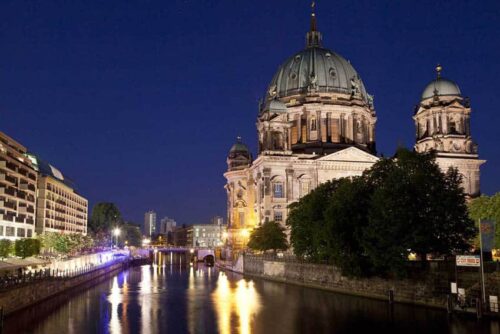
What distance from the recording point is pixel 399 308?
54.9 metres

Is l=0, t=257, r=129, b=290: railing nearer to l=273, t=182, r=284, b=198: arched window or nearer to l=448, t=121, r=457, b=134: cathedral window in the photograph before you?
l=273, t=182, r=284, b=198: arched window

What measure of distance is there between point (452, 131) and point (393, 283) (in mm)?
69185

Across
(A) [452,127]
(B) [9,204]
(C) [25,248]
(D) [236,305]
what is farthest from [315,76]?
(D) [236,305]

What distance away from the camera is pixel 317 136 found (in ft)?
430

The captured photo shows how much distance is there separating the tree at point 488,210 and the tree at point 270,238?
37258mm

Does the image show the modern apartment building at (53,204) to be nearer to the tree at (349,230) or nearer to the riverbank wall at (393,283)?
the riverbank wall at (393,283)

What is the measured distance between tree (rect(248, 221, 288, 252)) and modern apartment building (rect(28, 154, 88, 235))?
5595 centimetres

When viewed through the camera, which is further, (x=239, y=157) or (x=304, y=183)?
(x=239, y=157)

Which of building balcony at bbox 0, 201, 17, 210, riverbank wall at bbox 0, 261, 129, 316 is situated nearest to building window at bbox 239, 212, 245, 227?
building balcony at bbox 0, 201, 17, 210

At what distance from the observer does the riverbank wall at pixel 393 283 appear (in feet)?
178

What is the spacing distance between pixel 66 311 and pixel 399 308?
30.3 metres

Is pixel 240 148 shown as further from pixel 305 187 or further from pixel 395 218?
pixel 395 218

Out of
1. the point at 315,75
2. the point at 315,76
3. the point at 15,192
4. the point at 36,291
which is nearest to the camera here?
the point at 36,291

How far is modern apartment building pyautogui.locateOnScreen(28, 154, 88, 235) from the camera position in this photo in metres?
143
